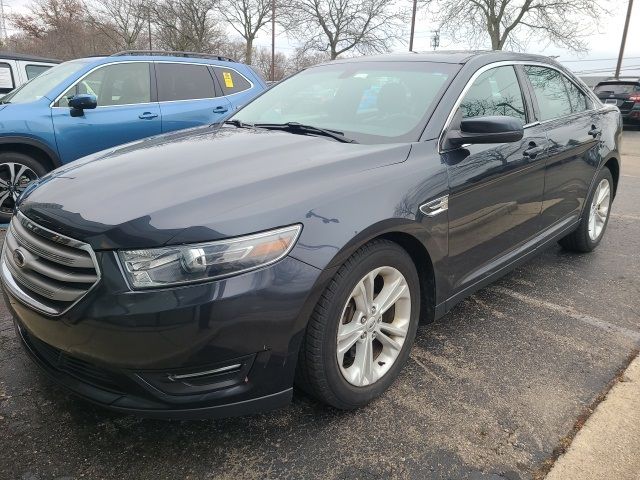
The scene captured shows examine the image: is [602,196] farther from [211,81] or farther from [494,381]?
[211,81]

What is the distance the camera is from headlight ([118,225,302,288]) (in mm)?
1757

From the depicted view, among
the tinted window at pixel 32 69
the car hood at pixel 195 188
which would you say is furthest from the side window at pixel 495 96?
the tinted window at pixel 32 69

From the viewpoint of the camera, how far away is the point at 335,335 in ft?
6.82

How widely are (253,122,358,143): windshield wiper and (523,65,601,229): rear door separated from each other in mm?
1599

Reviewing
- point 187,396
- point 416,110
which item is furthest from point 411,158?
point 187,396

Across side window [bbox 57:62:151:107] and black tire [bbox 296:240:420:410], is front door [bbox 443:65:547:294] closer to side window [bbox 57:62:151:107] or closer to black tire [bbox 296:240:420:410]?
black tire [bbox 296:240:420:410]

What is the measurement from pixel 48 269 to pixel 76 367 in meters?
0.39

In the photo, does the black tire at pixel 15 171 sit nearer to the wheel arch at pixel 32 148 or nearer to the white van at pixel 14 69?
the wheel arch at pixel 32 148

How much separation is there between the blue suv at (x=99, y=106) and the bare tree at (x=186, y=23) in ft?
91.4

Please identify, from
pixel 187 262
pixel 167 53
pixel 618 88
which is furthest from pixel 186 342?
pixel 618 88

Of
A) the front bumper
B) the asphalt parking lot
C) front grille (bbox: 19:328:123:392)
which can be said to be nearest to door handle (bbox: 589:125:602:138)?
the asphalt parking lot

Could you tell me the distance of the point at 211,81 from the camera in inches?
253

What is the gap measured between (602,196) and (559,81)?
4.19 ft

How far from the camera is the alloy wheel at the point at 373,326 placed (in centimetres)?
222
